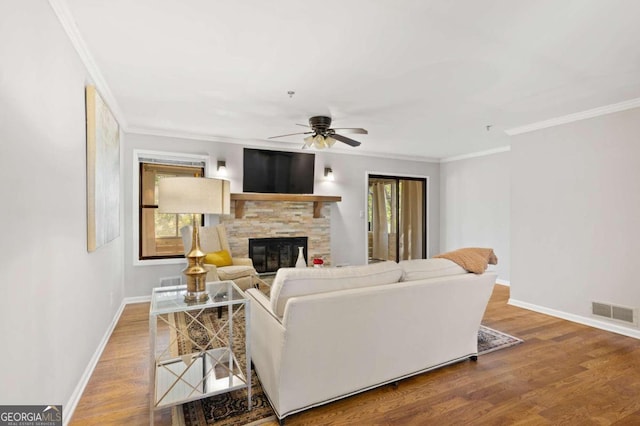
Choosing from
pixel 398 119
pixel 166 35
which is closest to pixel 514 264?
pixel 398 119

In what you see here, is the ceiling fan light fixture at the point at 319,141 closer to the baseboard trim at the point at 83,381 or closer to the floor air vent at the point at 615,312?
the baseboard trim at the point at 83,381

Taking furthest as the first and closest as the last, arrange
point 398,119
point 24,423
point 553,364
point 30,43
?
point 398,119
point 553,364
point 30,43
point 24,423

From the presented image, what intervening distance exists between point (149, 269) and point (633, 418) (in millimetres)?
5084

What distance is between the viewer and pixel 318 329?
1.88 meters

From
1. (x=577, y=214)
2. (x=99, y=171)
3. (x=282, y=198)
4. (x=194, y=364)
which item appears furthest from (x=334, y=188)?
(x=194, y=364)

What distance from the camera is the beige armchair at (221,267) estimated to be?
12.7 feet

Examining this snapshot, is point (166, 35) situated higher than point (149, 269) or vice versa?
point (166, 35)

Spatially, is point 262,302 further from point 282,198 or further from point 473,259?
point 282,198

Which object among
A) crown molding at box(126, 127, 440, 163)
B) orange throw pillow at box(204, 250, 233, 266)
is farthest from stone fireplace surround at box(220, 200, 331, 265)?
crown molding at box(126, 127, 440, 163)

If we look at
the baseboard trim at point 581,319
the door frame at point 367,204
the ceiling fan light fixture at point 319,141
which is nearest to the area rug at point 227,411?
the ceiling fan light fixture at point 319,141

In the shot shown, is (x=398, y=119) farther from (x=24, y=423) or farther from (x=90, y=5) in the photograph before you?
(x=24, y=423)

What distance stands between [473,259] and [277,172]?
3.53 meters

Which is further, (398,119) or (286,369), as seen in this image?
(398,119)

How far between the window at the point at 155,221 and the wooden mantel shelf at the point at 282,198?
0.75 m
